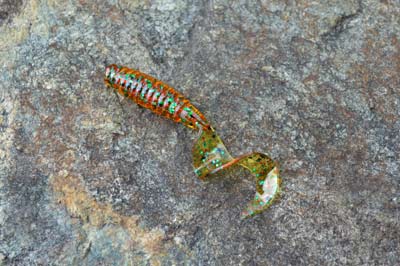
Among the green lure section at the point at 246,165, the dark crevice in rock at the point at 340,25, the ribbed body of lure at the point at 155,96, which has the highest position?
the dark crevice in rock at the point at 340,25

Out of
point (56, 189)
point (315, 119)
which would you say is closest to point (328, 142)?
point (315, 119)

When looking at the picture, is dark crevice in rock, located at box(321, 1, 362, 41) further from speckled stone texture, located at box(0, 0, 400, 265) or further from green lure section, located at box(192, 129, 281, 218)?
green lure section, located at box(192, 129, 281, 218)

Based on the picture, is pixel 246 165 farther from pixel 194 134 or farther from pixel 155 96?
pixel 155 96

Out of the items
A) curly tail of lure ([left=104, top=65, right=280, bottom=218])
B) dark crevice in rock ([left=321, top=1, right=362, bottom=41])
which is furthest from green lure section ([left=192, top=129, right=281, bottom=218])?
dark crevice in rock ([left=321, top=1, right=362, bottom=41])

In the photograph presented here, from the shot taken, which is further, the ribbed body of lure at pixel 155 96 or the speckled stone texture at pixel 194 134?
the ribbed body of lure at pixel 155 96

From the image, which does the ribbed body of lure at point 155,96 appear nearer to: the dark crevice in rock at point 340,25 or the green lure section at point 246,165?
the green lure section at point 246,165

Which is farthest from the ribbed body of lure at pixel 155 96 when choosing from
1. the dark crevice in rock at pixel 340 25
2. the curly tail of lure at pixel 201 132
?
the dark crevice in rock at pixel 340 25
